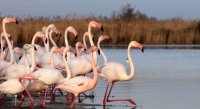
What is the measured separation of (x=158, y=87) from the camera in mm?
13047

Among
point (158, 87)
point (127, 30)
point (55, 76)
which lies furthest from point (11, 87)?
point (127, 30)

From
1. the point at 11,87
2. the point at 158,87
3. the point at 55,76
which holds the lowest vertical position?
the point at 158,87

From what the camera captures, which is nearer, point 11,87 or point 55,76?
point 11,87

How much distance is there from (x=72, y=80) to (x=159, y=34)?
1870 centimetres

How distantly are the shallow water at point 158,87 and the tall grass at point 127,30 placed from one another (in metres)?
6.90

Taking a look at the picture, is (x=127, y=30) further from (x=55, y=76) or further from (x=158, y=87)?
(x=55, y=76)

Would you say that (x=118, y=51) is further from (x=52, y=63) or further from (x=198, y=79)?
(x=52, y=63)

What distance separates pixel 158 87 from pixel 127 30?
15833 mm

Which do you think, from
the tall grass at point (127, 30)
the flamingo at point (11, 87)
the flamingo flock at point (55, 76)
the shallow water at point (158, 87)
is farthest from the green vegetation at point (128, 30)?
the flamingo at point (11, 87)

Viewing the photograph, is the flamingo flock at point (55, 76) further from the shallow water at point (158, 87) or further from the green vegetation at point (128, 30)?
the green vegetation at point (128, 30)

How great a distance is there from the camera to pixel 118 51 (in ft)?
80.8

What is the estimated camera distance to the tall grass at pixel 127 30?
87.7 feet

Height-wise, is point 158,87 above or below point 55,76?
below

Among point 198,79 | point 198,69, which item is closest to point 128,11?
point 198,69
